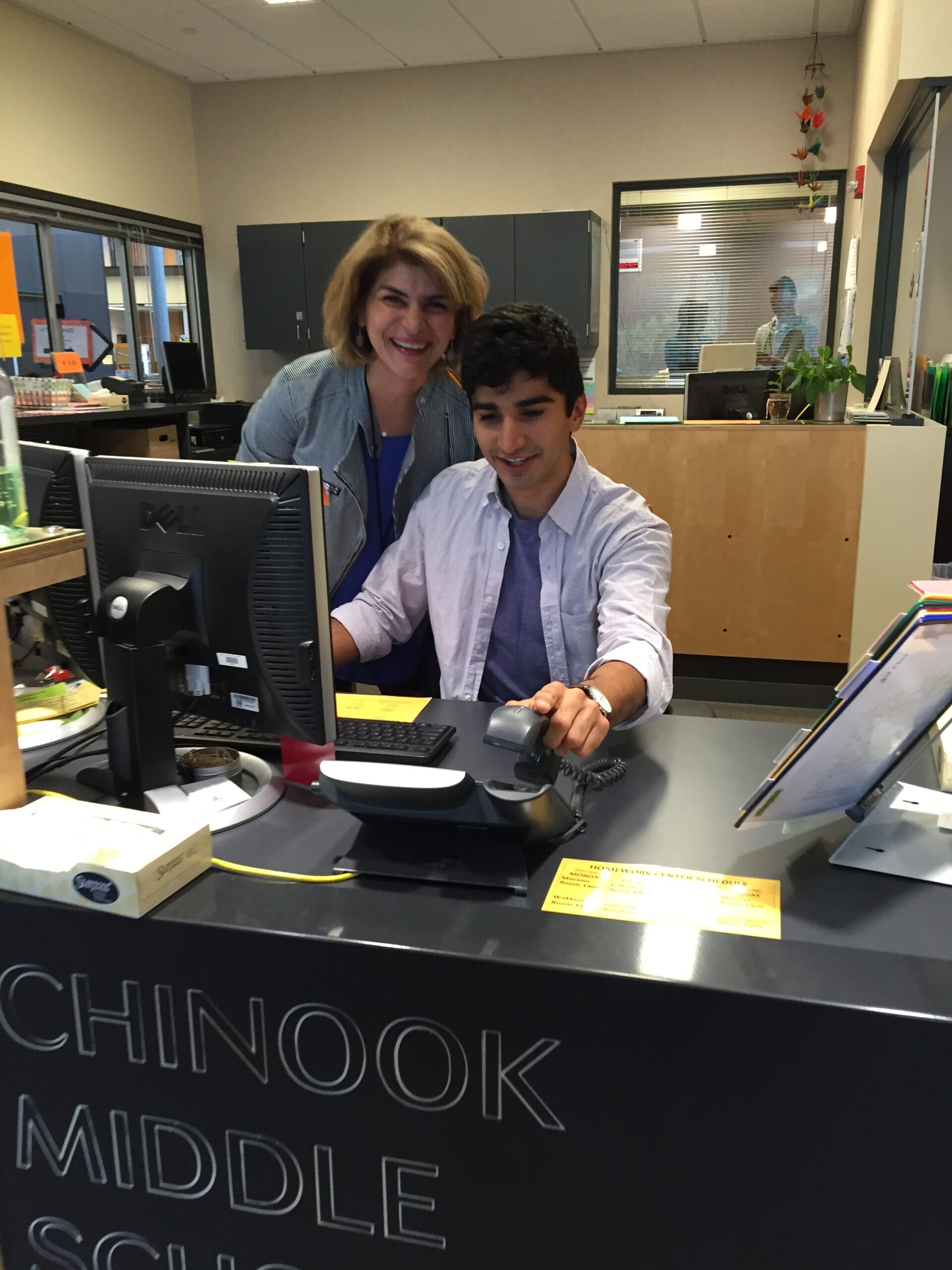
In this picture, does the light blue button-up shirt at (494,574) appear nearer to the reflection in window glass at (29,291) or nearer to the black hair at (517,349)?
the black hair at (517,349)

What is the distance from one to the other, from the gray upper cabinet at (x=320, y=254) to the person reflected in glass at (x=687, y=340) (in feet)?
6.97

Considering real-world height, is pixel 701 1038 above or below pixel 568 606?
below

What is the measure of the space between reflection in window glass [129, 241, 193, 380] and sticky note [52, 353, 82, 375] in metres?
1.15

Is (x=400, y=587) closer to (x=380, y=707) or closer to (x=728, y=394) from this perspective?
(x=380, y=707)

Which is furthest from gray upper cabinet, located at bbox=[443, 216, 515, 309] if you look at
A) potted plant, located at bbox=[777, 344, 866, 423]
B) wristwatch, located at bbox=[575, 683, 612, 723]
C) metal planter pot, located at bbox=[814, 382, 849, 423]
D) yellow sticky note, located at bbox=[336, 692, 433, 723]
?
wristwatch, located at bbox=[575, 683, 612, 723]

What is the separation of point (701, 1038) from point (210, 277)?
7.03m

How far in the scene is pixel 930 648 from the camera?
2.72 feet

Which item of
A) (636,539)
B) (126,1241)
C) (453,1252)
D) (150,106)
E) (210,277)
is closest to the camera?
(453,1252)

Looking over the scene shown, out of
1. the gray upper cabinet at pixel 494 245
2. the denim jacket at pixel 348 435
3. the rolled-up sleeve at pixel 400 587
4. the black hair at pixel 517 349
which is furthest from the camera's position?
the gray upper cabinet at pixel 494 245

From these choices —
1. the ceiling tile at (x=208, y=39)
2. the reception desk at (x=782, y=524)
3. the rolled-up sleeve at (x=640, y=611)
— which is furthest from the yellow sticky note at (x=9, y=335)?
the ceiling tile at (x=208, y=39)

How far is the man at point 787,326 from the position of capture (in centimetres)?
598

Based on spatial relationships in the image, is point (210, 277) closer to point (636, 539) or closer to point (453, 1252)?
point (636, 539)

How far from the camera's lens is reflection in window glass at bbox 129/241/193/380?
6391 mm

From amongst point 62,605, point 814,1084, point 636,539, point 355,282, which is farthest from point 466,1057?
point 355,282
